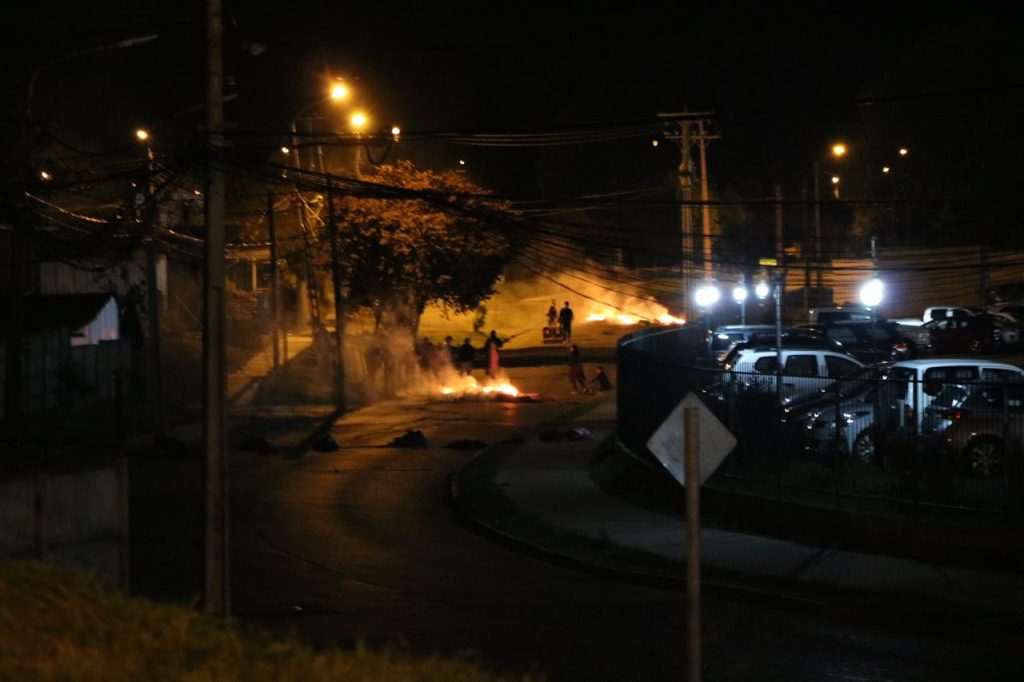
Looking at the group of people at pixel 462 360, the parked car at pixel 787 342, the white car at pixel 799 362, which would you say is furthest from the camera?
the group of people at pixel 462 360

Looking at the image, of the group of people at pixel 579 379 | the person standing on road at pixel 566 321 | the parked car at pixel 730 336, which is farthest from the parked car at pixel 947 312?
the person standing on road at pixel 566 321

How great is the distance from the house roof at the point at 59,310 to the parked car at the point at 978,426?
26747mm

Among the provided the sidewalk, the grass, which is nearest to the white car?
the sidewalk

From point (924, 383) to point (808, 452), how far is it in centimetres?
226

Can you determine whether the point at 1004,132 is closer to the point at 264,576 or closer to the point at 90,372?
the point at 90,372

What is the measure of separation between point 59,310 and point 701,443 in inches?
1311

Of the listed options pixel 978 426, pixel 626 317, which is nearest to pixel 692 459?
pixel 978 426

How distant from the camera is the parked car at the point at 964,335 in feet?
133

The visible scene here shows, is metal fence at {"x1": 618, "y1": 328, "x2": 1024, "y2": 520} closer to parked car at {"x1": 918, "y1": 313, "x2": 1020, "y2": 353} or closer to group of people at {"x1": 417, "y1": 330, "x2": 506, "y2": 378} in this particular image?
group of people at {"x1": 417, "y1": 330, "x2": 506, "y2": 378}

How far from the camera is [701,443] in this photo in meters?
9.58

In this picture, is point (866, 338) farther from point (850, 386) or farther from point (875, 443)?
point (875, 443)

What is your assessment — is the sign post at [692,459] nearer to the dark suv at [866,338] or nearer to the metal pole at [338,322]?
the metal pole at [338,322]

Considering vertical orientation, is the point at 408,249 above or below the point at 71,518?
above

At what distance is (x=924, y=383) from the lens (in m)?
15.4
